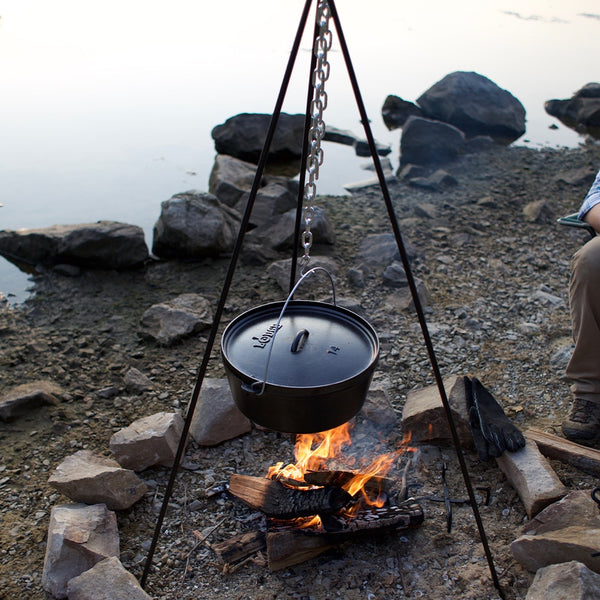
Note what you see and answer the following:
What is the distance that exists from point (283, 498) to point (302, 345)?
2.68 ft

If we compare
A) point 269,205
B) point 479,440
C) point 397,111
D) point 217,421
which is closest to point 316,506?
point 217,421

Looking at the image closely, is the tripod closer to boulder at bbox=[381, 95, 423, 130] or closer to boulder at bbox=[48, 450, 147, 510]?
boulder at bbox=[48, 450, 147, 510]

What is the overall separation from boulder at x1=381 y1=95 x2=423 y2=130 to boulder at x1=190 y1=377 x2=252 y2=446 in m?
7.21

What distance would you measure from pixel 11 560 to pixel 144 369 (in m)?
1.35

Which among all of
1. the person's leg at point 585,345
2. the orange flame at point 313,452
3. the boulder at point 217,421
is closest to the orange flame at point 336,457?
the orange flame at point 313,452

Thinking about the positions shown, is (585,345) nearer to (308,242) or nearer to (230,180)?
(308,242)

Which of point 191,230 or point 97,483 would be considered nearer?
point 97,483

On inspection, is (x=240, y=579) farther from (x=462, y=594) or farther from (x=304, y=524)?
(x=462, y=594)

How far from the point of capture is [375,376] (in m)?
3.38

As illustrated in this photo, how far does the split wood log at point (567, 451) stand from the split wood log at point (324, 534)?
29.5 inches

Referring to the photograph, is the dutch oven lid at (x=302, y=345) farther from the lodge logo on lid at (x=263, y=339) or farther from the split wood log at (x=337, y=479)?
the split wood log at (x=337, y=479)

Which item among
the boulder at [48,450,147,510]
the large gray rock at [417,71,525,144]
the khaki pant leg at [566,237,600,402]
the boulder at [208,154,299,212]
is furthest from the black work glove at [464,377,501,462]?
the large gray rock at [417,71,525,144]

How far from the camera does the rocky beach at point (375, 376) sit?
87.6 inches

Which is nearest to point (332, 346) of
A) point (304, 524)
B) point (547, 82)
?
point (304, 524)
